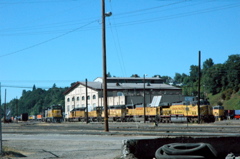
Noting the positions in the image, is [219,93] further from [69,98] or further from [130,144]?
[130,144]

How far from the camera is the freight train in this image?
60156 millimetres

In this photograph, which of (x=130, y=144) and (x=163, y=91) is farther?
(x=163, y=91)

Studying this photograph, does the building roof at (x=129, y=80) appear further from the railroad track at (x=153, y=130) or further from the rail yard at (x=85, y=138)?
the rail yard at (x=85, y=138)

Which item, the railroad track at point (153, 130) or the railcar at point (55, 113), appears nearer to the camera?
the railroad track at point (153, 130)

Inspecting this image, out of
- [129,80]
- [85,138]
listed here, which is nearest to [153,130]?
[85,138]

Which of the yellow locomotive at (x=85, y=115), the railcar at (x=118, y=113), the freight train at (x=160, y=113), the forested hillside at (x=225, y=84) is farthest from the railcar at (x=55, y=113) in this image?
the forested hillside at (x=225, y=84)

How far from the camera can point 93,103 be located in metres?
116

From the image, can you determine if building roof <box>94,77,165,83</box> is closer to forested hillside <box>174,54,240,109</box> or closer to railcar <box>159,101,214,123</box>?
forested hillside <box>174,54,240,109</box>

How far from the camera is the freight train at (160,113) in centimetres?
6016

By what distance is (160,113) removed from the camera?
223 feet

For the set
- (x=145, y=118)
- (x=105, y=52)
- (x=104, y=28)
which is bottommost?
(x=145, y=118)

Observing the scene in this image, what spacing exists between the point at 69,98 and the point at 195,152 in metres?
119

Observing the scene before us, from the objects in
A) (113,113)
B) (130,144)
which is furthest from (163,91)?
(130,144)

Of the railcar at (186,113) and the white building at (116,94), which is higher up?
the white building at (116,94)
